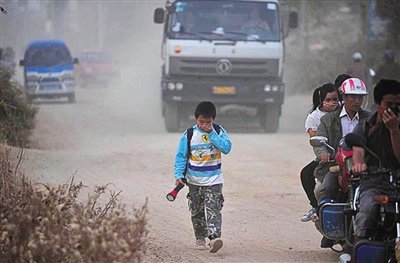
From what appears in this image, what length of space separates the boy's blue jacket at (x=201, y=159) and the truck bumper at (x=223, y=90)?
13.3 meters

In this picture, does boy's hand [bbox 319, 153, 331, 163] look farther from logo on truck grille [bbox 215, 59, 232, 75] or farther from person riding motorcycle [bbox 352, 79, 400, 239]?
logo on truck grille [bbox 215, 59, 232, 75]

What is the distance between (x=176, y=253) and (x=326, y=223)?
5.57 feet

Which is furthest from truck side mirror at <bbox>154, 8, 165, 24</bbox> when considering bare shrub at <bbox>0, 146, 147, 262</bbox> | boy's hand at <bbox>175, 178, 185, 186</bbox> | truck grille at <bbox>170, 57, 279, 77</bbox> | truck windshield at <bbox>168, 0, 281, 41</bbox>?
bare shrub at <bbox>0, 146, 147, 262</bbox>

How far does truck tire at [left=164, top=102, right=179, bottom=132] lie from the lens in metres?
23.9

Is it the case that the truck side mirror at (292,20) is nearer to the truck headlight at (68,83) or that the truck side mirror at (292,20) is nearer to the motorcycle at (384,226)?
the truck headlight at (68,83)

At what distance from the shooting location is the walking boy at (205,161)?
32.5 ft

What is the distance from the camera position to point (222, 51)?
23.1 m

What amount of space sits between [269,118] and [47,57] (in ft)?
45.5

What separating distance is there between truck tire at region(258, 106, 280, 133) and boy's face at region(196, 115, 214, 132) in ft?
47.4

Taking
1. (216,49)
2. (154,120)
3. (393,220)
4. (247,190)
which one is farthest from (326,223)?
(154,120)

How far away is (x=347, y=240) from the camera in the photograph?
848 centimetres

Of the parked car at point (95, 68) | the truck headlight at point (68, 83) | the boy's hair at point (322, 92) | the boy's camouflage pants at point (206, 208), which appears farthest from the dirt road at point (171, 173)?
the parked car at point (95, 68)

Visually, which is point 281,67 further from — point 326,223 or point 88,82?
point 88,82

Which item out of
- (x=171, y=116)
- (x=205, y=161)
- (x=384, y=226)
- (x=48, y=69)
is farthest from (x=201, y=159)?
(x=48, y=69)
